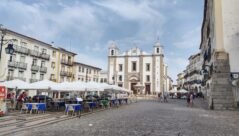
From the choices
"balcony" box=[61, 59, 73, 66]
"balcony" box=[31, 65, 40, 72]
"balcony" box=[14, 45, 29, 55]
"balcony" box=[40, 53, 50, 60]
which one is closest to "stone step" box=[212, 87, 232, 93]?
"balcony" box=[14, 45, 29, 55]

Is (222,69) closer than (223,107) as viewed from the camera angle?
No

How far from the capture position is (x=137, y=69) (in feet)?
222

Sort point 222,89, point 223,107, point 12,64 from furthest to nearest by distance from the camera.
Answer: point 12,64 → point 222,89 → point 223,107

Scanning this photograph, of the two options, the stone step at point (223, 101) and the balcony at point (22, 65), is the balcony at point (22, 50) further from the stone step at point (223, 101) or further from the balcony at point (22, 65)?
the stone step at point (223, 101)

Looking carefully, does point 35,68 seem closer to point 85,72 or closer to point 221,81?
point 85,72

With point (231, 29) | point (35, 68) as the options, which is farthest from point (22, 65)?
point (231, 29)

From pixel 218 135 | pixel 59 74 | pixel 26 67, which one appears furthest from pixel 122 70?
pixel 218 135

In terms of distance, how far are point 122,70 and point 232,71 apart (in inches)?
1914

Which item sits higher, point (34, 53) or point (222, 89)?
point (34, 53)

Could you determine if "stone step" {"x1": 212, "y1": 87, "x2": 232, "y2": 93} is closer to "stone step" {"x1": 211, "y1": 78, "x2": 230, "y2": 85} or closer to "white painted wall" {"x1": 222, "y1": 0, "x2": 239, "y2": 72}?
"stone step" {"x1": 211, "y1": 78, "x2": 230, "y2": 85}

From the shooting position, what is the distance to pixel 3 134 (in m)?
8.13

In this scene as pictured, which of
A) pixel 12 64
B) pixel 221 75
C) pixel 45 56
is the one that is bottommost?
pixel 221 75

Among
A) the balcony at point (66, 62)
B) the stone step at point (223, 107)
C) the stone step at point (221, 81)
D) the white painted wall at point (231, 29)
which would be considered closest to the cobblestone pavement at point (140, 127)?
the stone step at point (223, 107)

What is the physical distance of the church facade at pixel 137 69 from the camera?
6488 cm
